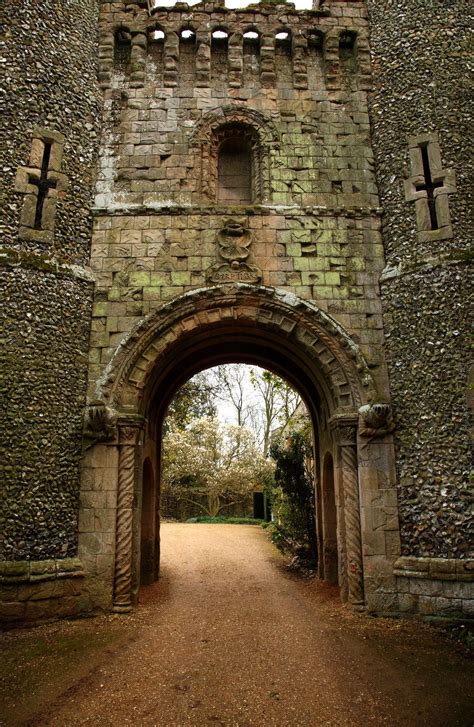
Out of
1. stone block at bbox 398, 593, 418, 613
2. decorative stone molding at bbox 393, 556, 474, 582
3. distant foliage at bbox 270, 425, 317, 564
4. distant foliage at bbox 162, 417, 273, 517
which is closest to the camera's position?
decorative stone molding at bbox 393, 556, 474, 582

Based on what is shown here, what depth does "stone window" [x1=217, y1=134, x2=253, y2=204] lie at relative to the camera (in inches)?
357

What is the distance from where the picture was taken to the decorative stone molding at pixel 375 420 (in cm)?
715

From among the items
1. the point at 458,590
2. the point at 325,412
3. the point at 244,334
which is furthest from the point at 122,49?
the point at 458,590

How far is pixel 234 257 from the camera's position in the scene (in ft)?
26.6

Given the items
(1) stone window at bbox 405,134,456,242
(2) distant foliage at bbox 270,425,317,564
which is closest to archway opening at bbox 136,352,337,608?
(2) distant foliage at bbox 270,425,317,564

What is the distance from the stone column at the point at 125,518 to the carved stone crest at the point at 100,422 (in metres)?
0.17

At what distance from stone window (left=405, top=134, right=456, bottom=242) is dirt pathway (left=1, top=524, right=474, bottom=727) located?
5686 mm

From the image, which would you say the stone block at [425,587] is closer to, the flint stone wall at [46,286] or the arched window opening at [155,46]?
the flint stone wall at [46,286]

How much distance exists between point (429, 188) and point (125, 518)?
6.94 metres

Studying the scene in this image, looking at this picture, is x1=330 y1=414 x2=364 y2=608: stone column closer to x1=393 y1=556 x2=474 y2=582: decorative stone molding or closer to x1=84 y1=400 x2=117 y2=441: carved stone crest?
x1=393 y1=556 x2=474 y2=582: decorative stone molding

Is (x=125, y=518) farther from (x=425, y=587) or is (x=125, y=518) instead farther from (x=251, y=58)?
(x=251, y=58)

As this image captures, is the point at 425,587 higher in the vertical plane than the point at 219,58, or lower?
lower

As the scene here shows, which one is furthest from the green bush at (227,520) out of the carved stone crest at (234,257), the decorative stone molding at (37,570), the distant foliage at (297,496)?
the carved stone crest at (234,257)

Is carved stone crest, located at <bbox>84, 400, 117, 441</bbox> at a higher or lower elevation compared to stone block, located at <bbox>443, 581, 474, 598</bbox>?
higher
